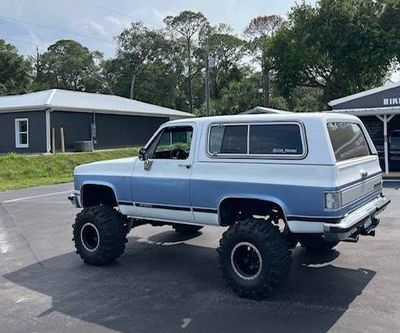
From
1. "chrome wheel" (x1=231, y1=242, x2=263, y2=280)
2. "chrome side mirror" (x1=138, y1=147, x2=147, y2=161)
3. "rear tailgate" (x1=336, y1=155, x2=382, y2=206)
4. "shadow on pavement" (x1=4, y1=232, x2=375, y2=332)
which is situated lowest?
"shadow on pavement" (x1=4, y1=232, x2=375, y2=332)

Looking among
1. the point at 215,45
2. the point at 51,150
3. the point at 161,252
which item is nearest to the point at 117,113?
the point at 51,150

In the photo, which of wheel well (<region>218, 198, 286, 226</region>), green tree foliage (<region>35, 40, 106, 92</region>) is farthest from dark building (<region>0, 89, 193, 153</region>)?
green tree foliage (<region>35, 40, 106, 92</region>)

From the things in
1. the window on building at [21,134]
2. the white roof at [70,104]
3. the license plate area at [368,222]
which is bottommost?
the license plate area at [368,222]

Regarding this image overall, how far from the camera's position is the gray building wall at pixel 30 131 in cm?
2442

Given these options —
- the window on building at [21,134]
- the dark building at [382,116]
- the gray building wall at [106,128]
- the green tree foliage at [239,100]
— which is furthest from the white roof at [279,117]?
the green tree foliage at [239,100]

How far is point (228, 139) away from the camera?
5828 mm

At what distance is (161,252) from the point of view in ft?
24.5

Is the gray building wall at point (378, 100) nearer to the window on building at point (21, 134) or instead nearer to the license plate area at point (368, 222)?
the license plate area at point (368, 222)

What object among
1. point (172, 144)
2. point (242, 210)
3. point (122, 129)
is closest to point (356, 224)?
point (242, 210)

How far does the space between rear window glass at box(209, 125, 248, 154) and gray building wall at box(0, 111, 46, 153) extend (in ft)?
66.2

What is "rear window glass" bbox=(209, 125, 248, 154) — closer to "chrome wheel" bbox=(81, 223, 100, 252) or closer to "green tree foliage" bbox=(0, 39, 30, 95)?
"chrome wheel" bbox=(81, 223, 100, 252)

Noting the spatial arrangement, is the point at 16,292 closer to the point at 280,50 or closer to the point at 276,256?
the point at 276,256

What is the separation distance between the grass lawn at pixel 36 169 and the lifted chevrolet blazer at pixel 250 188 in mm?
12192

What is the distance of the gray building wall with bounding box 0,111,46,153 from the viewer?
961 inches
